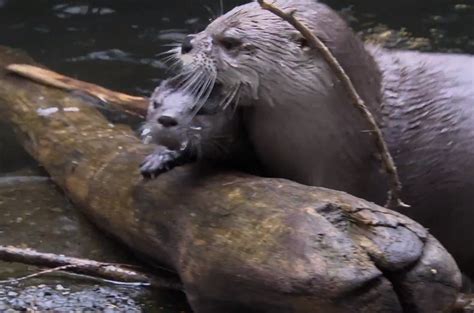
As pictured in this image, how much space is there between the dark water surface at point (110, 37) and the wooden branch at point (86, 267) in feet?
1.05

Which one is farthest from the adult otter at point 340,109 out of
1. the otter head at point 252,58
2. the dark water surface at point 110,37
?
the dark water surface at point 110,37

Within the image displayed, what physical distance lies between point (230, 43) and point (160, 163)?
36 centimetres

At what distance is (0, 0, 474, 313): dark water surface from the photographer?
10.2 ft

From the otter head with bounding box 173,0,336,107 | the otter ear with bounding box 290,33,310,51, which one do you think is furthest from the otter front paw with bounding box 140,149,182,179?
the otter ear with bounding box 290,33,310,51

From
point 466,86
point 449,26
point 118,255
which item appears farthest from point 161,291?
point 449,26

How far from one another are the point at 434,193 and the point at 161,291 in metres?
0.73

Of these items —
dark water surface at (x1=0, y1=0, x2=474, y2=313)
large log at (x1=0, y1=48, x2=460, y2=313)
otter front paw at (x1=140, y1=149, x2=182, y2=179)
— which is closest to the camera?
large log at (x1=0, y1=48, x2=460, y2=313)

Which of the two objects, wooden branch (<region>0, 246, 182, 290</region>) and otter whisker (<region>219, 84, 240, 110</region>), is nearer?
otter whisker (<region>219, 84, 240, 110</region>)

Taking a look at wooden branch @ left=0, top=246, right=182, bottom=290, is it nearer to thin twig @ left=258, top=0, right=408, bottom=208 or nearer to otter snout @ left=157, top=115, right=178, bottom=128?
otter snout @ left=157, top=115, right=178, bottom=128

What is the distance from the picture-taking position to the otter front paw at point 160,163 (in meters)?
2.53

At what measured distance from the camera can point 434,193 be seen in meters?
2.56

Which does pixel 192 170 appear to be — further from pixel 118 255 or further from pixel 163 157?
pixel 118 255

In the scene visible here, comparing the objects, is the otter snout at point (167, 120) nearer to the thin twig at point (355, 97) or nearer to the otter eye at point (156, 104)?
the otter eye at point (156, 104)

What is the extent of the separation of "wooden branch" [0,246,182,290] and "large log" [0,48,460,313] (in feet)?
0.19
